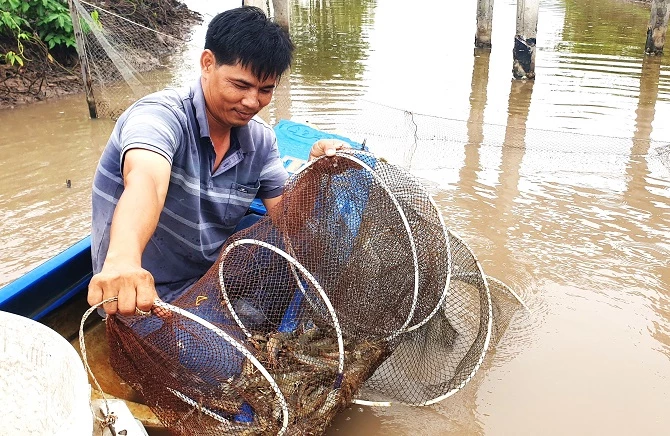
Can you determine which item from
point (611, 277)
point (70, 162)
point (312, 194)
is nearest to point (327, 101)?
point (70, 162)

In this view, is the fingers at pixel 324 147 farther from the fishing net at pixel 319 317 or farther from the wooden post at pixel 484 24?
the wooden post at pixel 484 24

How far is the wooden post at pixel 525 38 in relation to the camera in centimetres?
888

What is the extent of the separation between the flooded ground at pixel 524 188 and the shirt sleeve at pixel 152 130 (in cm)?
147

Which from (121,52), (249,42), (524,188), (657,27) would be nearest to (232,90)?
(249,42)

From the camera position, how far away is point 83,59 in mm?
6703

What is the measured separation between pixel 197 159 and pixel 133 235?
2.28 feet

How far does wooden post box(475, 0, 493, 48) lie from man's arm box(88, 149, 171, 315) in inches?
403

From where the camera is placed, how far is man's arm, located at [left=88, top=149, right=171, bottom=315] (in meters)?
1.62

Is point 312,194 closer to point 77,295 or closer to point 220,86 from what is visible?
point 220,86

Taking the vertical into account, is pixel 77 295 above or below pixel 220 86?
below

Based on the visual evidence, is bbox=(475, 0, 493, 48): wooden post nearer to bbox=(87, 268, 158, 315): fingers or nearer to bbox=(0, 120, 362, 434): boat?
bbox=(0, 120, 362, 434): boat

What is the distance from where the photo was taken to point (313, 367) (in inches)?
93.4

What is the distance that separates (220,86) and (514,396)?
2.02 meters

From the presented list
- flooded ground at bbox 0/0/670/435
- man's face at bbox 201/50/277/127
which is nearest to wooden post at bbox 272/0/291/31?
flooded ground at bbox 0/0/670/435
